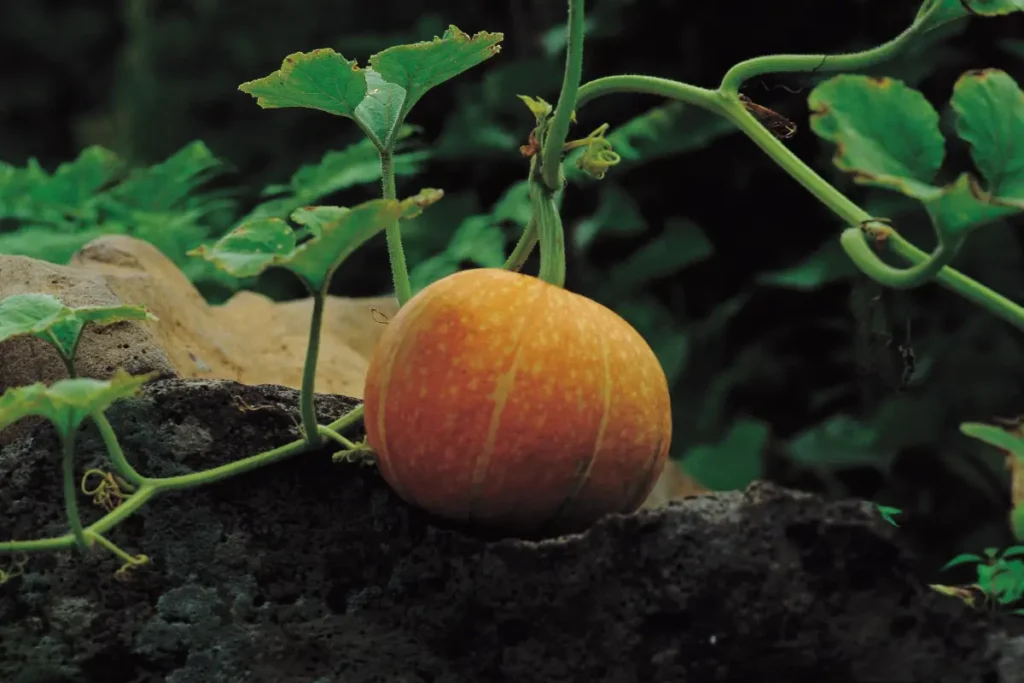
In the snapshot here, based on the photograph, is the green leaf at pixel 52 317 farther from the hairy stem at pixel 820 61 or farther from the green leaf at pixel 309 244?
the hairy stem at pixel 820 61

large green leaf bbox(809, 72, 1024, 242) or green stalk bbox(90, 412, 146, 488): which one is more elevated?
large green leaf bbox(809, 72, 1024, 242)

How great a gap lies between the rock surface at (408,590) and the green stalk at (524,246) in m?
0.29

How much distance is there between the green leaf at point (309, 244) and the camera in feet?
3.46

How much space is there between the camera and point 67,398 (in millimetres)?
1026

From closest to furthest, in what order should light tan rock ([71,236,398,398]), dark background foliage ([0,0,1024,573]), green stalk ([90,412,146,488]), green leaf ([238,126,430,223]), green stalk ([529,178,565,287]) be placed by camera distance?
green stalk ([90,412,146,488]) → green stalk ([529,178,565,287]) → light tan rock ([71,236,398,398]) → green leaf ([238,126,430,223]) → dark background foliage ([0,0,1024,573])

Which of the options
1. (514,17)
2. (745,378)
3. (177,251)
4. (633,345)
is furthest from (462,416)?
(514,17)

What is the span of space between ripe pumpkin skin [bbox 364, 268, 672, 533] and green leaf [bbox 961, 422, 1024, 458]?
1.13 feet

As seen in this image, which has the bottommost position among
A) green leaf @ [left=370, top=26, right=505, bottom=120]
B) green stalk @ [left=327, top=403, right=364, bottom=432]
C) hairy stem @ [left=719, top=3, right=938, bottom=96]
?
green stalk @ [left=327, top=403, right=364, bottom=432]

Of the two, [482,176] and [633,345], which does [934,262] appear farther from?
[482,176]

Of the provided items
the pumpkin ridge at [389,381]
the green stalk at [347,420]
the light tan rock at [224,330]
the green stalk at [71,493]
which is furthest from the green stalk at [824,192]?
the green stalk at [71,493]

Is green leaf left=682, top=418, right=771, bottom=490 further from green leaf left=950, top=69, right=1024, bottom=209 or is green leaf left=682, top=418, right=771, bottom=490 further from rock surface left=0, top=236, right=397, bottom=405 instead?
green leaf left=950, top=69, right=1024, bottom=209

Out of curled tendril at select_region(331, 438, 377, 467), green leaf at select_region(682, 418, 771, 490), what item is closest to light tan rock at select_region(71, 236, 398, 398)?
curled tendril at select_region(331, 438, 377, 467)

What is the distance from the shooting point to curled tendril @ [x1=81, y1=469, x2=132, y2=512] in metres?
1.29

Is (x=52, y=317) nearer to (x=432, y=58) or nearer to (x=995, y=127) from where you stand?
(x=432, y=58)
